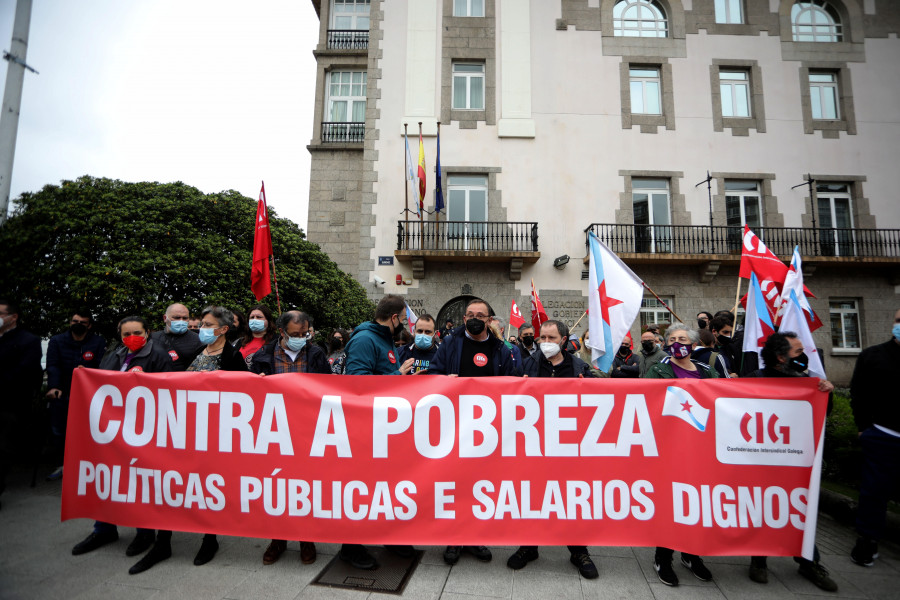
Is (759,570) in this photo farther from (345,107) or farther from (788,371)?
(345,107)

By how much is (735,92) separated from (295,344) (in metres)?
17.6

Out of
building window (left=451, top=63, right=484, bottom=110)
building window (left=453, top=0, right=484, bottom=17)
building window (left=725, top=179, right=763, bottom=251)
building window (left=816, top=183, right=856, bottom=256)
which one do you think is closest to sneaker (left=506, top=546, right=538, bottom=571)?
building window (left=451, top=63, right=484, bottom=110)

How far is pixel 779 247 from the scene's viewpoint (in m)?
14.4

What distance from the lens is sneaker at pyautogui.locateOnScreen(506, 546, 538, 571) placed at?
133 inches

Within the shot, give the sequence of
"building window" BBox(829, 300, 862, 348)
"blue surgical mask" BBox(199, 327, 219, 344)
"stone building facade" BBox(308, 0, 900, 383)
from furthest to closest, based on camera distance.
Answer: "building window" BBox(829, 300, 862, 348) → "stone building facade" BBox(308, 0, 900, 383) → "blue surgical mask" BBox(199, 327, 219, 344)

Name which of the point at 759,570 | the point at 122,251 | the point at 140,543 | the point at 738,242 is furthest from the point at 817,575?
the point at 738,242

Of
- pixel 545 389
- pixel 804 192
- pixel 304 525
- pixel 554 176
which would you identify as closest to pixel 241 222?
pixel 304 525

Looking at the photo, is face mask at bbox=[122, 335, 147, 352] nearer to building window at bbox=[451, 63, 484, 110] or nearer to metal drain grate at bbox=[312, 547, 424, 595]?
metal drain grate at bbox=[312, 547, 424, 595]

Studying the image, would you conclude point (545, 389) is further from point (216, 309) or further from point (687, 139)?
point (687, 139)

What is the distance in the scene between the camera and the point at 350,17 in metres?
17.7

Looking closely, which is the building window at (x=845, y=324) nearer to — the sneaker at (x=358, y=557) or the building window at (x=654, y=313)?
the building window at (x=654, y=313)

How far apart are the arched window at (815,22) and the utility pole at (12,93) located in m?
20.7

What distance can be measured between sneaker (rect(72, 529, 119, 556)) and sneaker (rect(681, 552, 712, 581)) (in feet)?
15.4

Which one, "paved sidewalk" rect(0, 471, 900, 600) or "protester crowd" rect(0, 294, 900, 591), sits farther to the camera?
"protester crowd" rect(0, 294, 900, 591)
